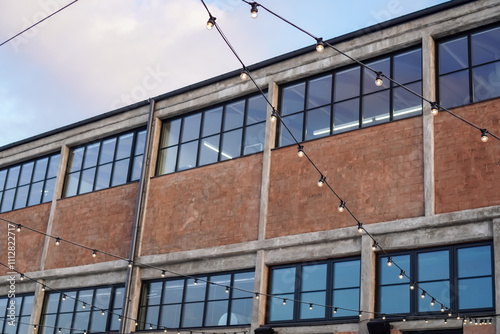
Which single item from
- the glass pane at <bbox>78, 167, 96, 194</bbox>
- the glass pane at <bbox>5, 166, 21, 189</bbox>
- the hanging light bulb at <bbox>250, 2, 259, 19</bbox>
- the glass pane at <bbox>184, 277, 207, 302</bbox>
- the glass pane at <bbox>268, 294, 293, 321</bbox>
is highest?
the glass pane at <bbox>5, 166, 21, 189</bbox>

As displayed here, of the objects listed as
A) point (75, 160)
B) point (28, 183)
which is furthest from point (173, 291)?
point (28, 183)

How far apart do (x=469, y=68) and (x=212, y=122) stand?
7664 millimetres

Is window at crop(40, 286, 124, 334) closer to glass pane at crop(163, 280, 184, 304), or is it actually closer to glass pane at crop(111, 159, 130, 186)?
glass pane at crop(163, 280, 184, 304)

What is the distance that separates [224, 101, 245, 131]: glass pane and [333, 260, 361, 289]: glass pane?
540 centimetres

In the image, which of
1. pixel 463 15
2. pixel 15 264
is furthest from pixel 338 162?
pixel 15 264

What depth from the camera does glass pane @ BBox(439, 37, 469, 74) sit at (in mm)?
16516

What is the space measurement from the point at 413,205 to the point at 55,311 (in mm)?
12019

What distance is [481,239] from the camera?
585 inches

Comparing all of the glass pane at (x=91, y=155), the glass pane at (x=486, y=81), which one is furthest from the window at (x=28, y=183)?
the glass pane at (x=486, y=81)

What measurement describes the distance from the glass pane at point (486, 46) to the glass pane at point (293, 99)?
15.1 feet

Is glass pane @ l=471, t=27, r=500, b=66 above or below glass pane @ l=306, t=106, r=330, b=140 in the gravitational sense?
above

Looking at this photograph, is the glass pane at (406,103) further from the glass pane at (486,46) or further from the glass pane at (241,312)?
the glass pane at (241,312)

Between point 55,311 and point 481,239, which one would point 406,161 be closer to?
point 481,239

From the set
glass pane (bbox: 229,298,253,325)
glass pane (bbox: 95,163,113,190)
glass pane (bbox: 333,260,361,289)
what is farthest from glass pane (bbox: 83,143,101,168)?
glass pane (bbox: 333,260,361,289)
